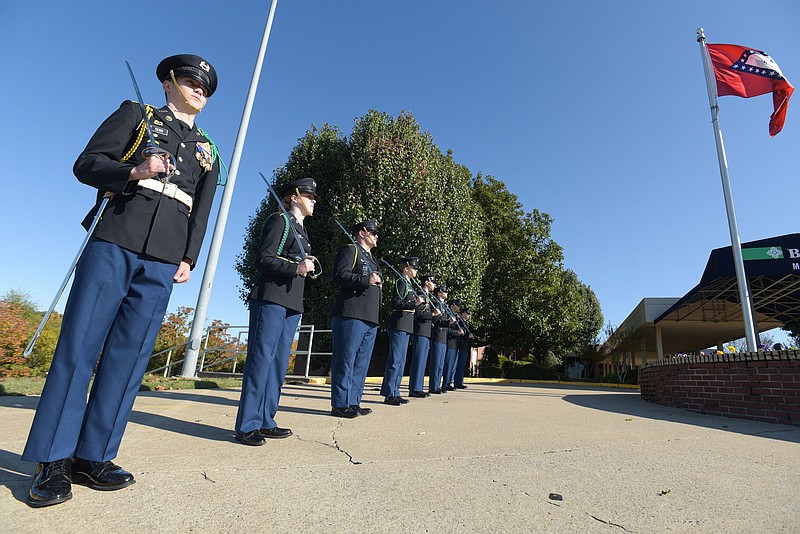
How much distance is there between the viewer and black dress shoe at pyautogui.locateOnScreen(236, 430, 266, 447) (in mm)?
2771

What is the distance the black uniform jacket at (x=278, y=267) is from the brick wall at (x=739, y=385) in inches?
201

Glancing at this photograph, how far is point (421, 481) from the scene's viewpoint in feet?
6.70

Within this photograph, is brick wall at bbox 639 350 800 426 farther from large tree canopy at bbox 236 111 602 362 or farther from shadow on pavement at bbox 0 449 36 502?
large tree canopy at bbox 236 111 602 362

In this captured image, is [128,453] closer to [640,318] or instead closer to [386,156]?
[386,156]

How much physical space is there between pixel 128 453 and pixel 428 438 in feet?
6.36

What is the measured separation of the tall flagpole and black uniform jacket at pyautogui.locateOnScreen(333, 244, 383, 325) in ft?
23.4

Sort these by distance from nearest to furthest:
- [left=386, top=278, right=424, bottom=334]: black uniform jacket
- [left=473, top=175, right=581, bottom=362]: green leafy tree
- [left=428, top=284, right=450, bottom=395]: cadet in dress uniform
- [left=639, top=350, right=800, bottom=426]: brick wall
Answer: [left=639, top=350, right=800, bottom=426]: brick wall, [left=386, top=278, right=424, bottom=334]: black uniform jacket, [left=428, top=284, right=450, bottom=395]: cadet in dress uniform, [left=473, top=175, right=581, bottom=362]: green leafy tree

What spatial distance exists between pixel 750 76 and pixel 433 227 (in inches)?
332

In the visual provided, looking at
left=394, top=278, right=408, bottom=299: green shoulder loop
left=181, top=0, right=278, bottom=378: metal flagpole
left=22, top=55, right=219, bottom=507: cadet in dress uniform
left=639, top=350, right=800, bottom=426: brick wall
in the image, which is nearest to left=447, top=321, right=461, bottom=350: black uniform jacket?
left=394, top=278, right=408, bottom=299: green shoulder loop

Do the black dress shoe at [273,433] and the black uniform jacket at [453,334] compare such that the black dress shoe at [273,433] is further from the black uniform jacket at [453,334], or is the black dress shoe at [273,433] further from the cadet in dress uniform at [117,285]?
the black uniform jacket at [453,334]

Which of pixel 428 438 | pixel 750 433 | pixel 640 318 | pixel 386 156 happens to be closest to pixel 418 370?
pixel 428 438

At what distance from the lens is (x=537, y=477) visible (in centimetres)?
216

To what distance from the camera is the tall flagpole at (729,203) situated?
779cm

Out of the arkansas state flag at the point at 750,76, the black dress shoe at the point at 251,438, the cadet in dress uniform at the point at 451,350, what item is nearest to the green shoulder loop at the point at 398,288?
the cadet in dress uniform at the point at 451,350
